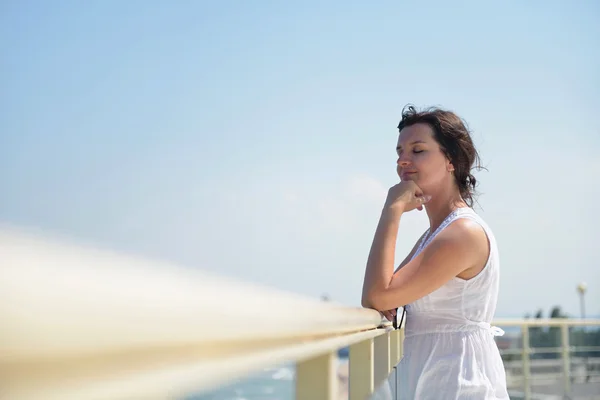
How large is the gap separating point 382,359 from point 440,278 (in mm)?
273

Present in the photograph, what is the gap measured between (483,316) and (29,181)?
111531 mm

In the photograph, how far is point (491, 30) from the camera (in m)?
25.2

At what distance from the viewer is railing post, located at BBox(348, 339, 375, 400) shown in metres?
1.27

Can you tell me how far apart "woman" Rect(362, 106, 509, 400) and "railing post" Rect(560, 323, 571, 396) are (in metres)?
4.46

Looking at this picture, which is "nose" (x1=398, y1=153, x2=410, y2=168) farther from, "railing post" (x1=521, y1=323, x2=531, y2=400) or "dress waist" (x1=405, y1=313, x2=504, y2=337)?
"railing post" (x1=521, y1=323, x2=531, y2=400)

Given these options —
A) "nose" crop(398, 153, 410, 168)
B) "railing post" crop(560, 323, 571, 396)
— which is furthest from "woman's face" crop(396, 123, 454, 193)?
"railing post" crop(560, 323, 571, 396)

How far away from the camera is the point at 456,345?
1590 millimetres

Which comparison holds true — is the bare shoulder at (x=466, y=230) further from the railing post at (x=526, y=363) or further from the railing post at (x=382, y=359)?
the railing post at (x=526, y=363)

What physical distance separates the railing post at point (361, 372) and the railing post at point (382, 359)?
83 millimetres

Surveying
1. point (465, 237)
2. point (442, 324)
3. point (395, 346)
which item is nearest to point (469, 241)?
point (465, 237)

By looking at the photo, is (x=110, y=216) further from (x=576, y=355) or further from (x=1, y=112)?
(x=576, y=355)

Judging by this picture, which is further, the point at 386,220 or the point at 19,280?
the point at 386,220

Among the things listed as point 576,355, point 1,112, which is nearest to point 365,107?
point 576,355

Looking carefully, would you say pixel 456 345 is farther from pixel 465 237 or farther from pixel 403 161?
pixel 403 161
